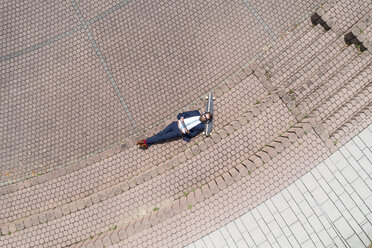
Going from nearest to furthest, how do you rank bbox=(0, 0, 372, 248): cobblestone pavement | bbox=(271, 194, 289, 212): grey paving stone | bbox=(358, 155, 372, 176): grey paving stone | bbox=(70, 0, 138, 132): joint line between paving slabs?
bbox=(271, 194, 289, 212): grey paving stone, bbox=(358, 155, 372, 176): grey paving stone, bbox=(0, 0, 372, 248): cobblestone pavement, bbox=(70, 0, 138, 132): joint line between paving slabs

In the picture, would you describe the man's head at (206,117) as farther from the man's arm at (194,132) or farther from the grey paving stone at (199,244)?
the grey paving stone at (199,244)

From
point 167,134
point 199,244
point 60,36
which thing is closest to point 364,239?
point 199,244

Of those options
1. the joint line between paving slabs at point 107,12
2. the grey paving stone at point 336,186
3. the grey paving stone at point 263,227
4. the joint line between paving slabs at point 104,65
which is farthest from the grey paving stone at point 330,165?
the joint line between paving slabs at point 107,12

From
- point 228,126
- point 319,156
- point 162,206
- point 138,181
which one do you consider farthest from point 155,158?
point 319,156

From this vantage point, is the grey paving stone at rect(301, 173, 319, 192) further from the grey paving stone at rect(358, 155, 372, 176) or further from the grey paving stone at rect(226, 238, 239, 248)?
the grey paving stone at rect(226, 238, 239, 248)

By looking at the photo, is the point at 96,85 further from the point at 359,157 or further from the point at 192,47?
the point at 359,157

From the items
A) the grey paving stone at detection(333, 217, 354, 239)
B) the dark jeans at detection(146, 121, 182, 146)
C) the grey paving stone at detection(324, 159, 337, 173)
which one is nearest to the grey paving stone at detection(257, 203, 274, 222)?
the grey paving stone at detection(333, 217, 354, 239)

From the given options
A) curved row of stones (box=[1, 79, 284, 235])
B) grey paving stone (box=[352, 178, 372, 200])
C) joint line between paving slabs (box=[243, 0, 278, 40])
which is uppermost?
joint line between paving slabs (box=[243, 0, 278, 40])
